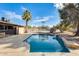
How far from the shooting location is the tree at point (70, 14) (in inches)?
304

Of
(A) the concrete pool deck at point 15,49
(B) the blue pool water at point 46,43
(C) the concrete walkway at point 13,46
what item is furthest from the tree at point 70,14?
(C) the concrete walkway at point 13,46

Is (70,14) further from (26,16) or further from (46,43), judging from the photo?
(26,16)

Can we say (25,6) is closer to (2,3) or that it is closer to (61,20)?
(2,3)

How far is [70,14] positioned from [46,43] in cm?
165

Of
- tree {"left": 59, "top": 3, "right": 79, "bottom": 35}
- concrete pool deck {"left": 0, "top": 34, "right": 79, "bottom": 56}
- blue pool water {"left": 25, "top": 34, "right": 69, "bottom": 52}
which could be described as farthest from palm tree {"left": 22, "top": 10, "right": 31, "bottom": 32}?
tree {"left": 59, "top": 3, "right": 79, "bottom": 35}

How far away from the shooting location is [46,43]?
7914 mm

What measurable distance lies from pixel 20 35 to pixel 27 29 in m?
0.53

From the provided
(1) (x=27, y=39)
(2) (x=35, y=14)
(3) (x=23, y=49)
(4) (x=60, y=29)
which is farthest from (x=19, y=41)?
(4) (x=60, y=29)

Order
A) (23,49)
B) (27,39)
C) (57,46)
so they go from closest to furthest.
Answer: (23,49) → (57,46) → (27,39)

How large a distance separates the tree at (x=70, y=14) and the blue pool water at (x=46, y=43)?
90 cm

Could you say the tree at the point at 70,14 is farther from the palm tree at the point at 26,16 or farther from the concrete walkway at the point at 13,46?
the concrete walkway at the point at 13,46

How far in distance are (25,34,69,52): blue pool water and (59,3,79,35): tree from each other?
0.90 m

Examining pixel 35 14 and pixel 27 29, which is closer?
pixel 35 14

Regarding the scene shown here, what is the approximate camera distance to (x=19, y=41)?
802 centimetres
